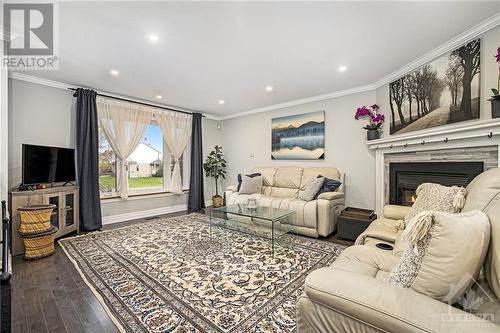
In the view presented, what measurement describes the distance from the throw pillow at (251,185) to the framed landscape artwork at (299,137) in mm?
882

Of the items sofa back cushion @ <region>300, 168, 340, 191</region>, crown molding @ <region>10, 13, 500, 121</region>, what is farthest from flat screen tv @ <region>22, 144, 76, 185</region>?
sofa back cushion @ <region>300, 168, 340, 191</region>

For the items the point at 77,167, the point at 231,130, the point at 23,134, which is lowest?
the point at 77,167

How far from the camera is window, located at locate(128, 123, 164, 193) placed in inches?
187

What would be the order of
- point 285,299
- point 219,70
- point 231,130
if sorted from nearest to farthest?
point 285,299 → point 219,70 → point 231,130

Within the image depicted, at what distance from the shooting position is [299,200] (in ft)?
12.2

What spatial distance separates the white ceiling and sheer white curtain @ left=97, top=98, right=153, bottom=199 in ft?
1.77

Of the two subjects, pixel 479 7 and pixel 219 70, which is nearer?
pixel 479 7

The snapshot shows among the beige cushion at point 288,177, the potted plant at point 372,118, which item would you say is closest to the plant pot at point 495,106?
the potted plant at point 372,118

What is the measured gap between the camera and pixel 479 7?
6.39 feet

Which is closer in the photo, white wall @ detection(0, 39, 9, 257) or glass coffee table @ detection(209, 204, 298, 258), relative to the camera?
white wall @ detection(0, 39, 9, 257)

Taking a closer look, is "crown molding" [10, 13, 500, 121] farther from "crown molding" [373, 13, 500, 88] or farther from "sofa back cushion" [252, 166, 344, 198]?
"sofa back cushion" [252, 166, 344, 198]

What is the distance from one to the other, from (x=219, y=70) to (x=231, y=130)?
2940mm

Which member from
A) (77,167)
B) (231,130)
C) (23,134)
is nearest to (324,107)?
(231,130)

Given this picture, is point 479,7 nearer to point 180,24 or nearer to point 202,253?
point 180,24
